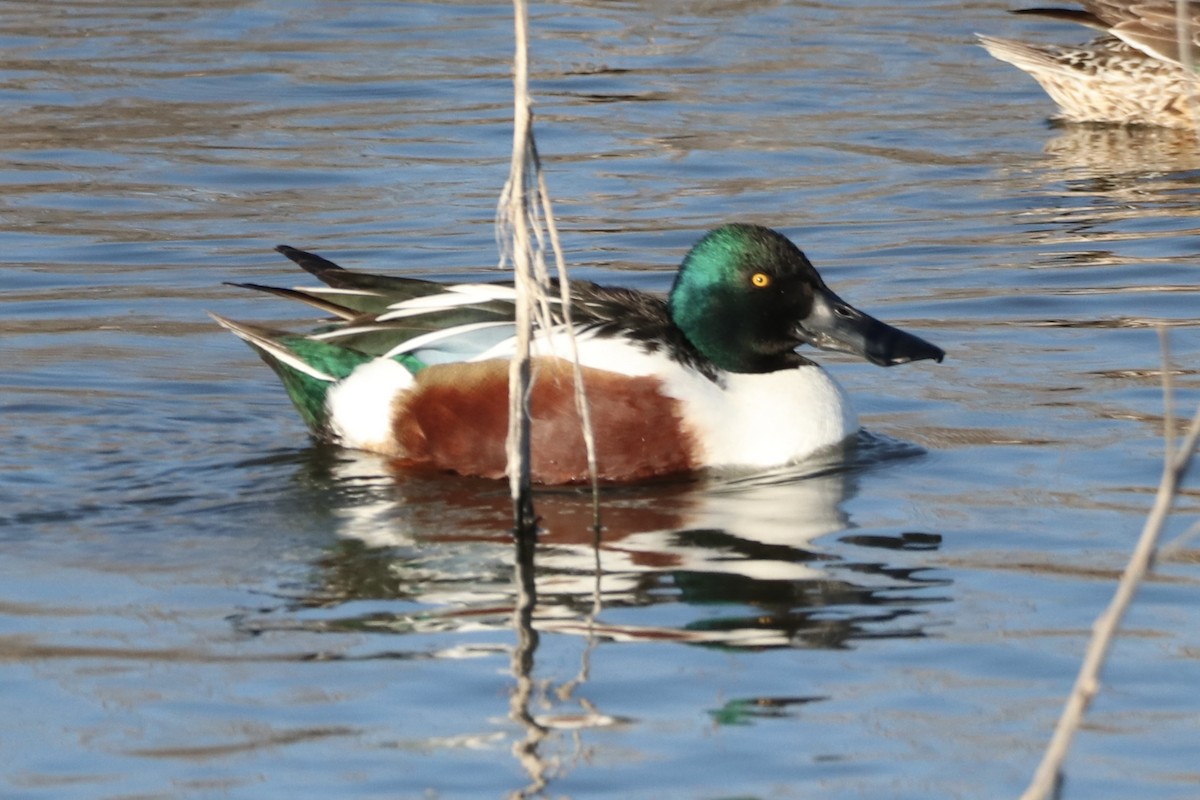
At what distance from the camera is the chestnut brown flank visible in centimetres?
634

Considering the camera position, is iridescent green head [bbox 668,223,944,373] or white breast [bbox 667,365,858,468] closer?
white breast [bbox 667,365,858,468]

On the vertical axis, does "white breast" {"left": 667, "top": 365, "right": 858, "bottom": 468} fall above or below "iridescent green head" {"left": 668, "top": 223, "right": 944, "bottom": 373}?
below

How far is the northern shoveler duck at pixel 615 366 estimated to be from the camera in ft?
20.9

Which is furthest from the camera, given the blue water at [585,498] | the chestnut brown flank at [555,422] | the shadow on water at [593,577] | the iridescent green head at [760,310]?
the iridescent green head at [760,310]

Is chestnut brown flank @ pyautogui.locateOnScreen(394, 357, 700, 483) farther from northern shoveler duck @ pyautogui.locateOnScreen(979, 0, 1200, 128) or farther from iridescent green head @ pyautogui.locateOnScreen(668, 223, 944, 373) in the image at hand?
northern shoveler duck @ pyautogui.locateOnScreen(979, 0, 1200, 128)

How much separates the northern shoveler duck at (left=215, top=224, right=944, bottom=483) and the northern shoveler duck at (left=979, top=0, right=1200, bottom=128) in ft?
19.4

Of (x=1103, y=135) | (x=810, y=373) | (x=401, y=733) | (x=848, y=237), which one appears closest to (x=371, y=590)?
(x=401, y=733)

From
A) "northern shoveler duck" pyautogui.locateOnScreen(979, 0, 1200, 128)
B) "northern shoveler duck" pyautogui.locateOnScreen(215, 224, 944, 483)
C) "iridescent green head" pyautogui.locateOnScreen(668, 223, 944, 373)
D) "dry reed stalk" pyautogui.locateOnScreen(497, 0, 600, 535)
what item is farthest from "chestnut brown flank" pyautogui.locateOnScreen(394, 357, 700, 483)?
"northern shoveler duck" pyautogui.locateOnScreen(979, 0, 1200, 128)

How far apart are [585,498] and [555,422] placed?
0.24m

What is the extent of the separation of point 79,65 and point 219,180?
9.68 feet

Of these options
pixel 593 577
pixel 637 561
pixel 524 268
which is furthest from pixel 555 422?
pixel 524 268

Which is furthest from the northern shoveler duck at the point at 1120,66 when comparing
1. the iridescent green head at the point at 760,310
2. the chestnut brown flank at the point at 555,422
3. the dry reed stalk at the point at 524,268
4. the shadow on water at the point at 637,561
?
the dry reed stalk at the point at 524,268

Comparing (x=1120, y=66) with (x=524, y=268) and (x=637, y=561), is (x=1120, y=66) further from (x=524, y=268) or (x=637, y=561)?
(x=524, y=268)

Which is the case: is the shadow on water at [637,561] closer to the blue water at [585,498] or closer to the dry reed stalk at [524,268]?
the blue water at [585,498]
